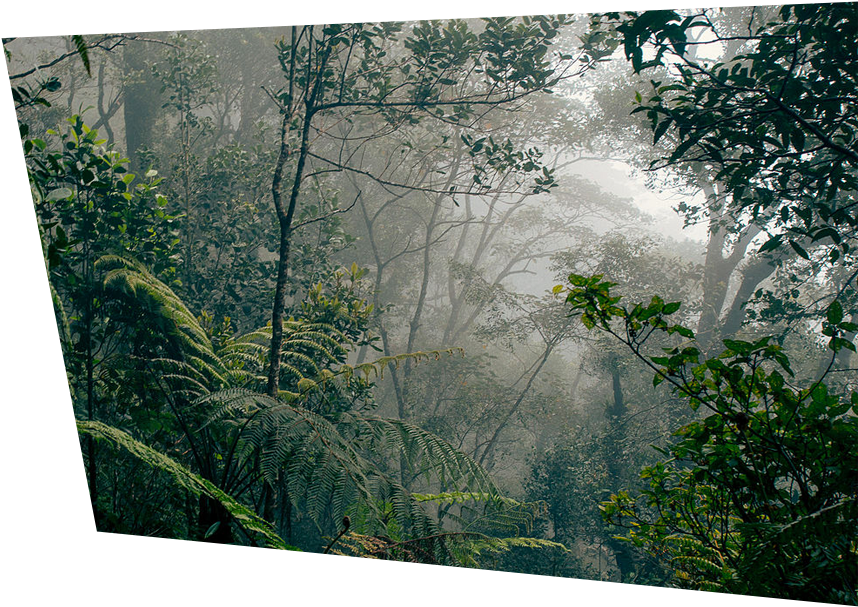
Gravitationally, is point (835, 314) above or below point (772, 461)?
above

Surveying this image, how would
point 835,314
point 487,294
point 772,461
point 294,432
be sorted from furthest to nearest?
1. point 487,294
2. point 294,432
3. point 772,461
4. point 835,314

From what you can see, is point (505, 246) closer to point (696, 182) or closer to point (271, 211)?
point (696, 182)

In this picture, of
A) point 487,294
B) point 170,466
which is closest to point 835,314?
point 170,466

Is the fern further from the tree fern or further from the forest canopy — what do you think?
the tree fern

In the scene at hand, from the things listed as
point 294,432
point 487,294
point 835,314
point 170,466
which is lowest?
point 170,466

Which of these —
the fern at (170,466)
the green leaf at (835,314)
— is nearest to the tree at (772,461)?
the green leaf at (835,314)

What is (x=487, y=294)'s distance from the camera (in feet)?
15.6

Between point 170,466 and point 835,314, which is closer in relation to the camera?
point 835,314

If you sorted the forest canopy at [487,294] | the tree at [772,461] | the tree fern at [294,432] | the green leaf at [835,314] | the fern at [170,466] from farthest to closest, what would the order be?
the tree fern at [294,432] → the fern at [170,466] → the forest canopy at [487,294] → the green leaf at [835,314] → the tree at [772,461]

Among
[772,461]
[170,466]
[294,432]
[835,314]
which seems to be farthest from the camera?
[294,432]

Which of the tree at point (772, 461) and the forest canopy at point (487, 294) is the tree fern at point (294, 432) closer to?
the forest canopy at point (487, 294)

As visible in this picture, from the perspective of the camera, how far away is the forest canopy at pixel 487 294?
1.24 metres

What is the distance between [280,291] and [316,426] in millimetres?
696

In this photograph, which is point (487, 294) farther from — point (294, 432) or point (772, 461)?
point (772, 461)
